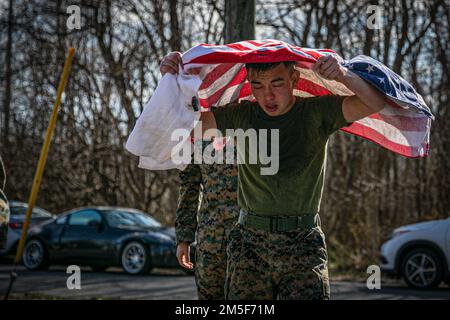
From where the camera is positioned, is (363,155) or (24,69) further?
(24,69)

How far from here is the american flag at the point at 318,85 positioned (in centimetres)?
411

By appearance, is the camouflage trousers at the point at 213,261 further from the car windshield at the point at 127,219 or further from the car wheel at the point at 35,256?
the car wheel at the point at 35,256

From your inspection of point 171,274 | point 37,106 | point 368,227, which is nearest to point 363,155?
point 368,227

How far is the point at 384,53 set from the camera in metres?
19.7

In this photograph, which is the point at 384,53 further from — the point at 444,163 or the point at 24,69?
the point at 24,69

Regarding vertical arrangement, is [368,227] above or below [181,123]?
below

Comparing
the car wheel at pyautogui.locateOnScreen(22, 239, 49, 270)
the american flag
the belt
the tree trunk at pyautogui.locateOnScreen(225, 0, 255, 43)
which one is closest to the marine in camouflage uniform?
the american flag

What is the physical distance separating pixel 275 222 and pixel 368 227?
14047 millimetres

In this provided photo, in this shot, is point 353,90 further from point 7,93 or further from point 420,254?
point 7,93

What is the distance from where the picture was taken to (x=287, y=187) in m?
4.09

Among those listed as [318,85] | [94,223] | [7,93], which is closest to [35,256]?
[94,223]

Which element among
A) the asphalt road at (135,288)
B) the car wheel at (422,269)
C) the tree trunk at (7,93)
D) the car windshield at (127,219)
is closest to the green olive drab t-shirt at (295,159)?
the asphalt road at (135,288)

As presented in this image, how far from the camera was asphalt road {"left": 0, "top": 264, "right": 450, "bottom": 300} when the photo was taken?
1159cm

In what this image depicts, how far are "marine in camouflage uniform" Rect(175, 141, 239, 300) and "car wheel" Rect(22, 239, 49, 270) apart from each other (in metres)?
12.3
